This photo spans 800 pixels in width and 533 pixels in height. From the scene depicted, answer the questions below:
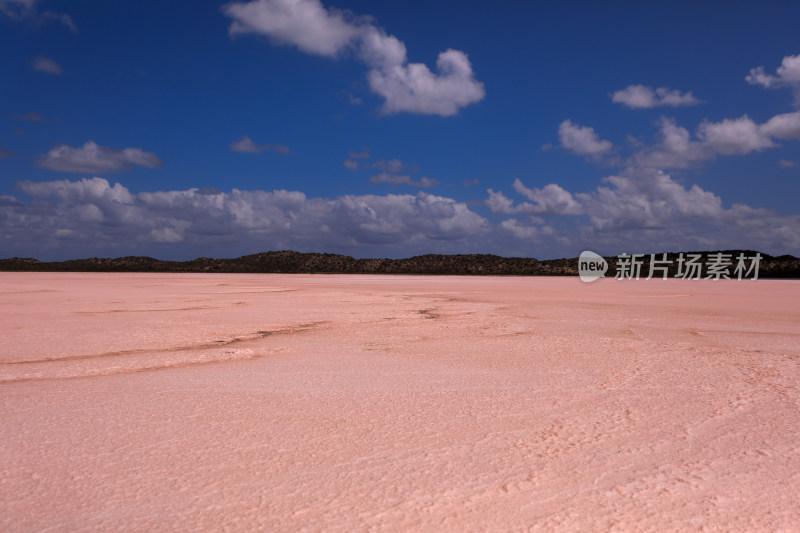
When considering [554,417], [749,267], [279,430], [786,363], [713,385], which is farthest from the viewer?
[749,267]

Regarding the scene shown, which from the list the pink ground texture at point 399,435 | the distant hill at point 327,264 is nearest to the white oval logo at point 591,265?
the distant hill at point 327,264

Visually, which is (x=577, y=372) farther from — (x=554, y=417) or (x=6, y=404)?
(x=6, y=404)

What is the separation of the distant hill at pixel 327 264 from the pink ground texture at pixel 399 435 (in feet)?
187

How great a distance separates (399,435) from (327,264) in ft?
234

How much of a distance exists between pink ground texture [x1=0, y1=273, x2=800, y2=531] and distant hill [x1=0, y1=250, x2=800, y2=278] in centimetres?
5706

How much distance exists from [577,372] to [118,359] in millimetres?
5187

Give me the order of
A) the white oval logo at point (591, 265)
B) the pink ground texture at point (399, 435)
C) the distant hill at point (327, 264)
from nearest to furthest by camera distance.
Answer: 1. the pink ground texture at point (399, 435)
2. the white oval logo at point (591, 265)
3. the distant hill at point (327, 264)

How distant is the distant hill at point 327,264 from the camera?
6562 cm

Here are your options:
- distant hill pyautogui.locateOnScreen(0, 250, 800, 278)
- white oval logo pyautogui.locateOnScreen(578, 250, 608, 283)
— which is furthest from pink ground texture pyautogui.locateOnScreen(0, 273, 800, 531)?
distant hill pyautogui.locateOnScreen(0, 250, 800, 278)

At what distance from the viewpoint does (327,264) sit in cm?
7450

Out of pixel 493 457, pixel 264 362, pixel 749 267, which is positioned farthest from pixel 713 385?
pixel 749 267

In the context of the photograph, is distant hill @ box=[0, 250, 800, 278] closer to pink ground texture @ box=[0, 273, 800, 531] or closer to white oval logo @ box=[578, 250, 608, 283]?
white oval logo @ box=[578, 250, 608, 283]

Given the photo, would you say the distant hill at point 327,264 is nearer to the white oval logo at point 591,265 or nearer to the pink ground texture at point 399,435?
the white oval logo at point 591,265

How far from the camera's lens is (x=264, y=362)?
6.46 m
